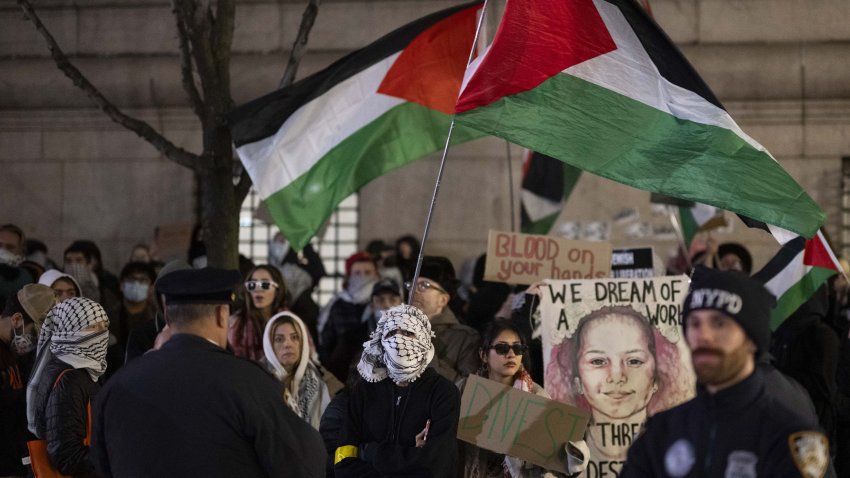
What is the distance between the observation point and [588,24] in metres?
7.46

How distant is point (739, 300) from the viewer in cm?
402

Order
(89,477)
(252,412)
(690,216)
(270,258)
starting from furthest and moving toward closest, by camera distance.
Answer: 1. (270,258)
2. (690,216)
3. (89,477)
4. (252,412)

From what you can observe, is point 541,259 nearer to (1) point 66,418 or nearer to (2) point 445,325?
(2) point 445,325

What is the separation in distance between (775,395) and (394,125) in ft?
17.5

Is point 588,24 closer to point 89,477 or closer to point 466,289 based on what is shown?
point 89,477

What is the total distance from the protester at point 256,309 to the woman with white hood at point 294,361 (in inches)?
20.3

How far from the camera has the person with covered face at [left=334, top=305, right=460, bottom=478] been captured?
632 centimetres

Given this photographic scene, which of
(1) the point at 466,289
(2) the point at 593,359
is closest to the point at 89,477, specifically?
(2) the point at 593,359

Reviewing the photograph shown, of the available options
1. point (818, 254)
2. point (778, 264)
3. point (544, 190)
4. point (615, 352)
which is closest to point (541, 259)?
point (615, 352)

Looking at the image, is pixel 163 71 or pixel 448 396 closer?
pixel 448 396

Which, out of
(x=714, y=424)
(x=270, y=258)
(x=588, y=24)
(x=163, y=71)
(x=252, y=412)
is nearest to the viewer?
(x=714, y=424)

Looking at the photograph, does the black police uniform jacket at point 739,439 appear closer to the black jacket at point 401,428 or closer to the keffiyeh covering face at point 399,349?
the black jacket at point 401,428

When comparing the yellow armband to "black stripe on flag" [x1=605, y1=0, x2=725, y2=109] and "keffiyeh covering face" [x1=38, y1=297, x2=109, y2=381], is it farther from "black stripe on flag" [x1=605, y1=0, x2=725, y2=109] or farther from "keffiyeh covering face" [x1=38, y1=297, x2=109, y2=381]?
"black stripe on flag" [x1=605, y1=0, x2=725, y2=109]

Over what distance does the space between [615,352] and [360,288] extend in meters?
3.86
